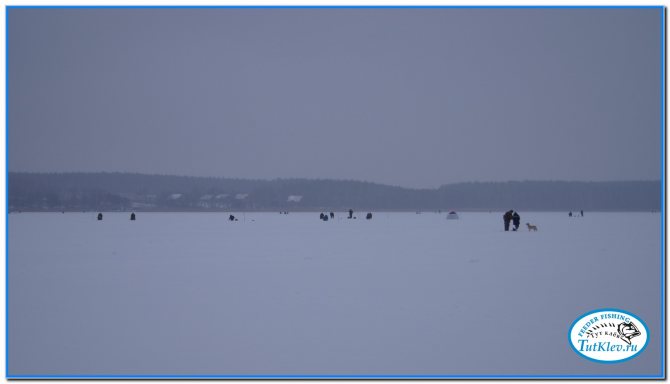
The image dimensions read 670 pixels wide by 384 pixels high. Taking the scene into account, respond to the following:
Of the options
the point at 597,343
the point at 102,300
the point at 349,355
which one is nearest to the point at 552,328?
the point at 597,343

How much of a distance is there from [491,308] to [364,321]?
156 cm

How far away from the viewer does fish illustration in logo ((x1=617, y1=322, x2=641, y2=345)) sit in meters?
5.22

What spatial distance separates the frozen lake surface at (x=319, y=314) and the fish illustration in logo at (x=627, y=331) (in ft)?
0.68

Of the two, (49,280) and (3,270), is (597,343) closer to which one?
(3,270)

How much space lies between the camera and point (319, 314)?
6.18 m

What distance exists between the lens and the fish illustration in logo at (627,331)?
5219 millimetres

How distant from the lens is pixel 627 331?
17.2 feet

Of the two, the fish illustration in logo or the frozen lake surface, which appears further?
the fish illustration in logo

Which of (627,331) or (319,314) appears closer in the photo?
(627,331)

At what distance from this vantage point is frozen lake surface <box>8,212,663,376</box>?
16.0 feet

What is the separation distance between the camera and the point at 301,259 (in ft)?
36.9

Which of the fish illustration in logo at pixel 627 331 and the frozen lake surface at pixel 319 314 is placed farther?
the fish illustration in logo at pixel 627 331

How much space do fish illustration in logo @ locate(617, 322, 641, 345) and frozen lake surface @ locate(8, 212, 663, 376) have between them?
0.21 metres

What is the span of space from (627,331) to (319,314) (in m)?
2.98
